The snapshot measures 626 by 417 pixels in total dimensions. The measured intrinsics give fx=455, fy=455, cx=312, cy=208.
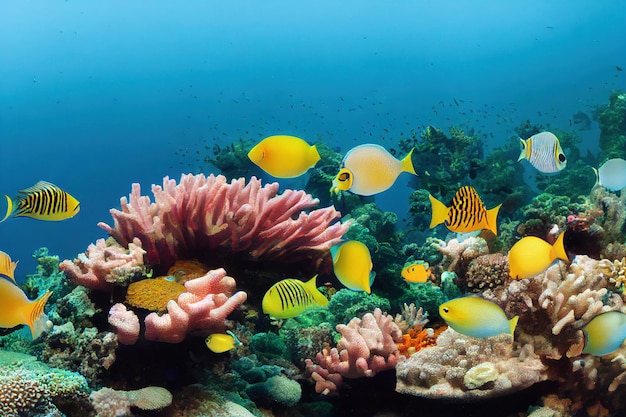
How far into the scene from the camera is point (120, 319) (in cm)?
317

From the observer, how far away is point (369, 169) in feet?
10.5

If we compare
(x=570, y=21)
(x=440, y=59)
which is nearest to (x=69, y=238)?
(x=440, y=59)

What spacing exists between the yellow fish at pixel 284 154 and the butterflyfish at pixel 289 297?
2.72 ft

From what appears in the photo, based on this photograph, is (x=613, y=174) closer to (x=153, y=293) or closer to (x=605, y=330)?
(x=605, y=330)

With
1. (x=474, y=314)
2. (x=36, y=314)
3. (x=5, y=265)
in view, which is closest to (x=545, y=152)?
(x=474, y=314)

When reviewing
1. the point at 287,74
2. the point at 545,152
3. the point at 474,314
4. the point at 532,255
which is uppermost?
the point at 287,74

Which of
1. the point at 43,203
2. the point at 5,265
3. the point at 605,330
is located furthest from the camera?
the point at 43,203

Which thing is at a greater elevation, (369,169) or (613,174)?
(613,174)

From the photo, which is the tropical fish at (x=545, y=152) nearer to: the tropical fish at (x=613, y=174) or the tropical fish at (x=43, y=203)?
the tropical fish at (x=613, y=174)

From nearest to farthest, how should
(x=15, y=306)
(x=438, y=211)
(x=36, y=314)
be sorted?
(x=15, y=306)
(x=36, y=314)
(x=438, y=211)

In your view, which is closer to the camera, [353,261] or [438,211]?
[353,261]

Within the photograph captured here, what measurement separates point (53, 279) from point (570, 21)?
8988 cm

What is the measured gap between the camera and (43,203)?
12.5ft

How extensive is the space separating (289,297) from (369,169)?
109 cm
